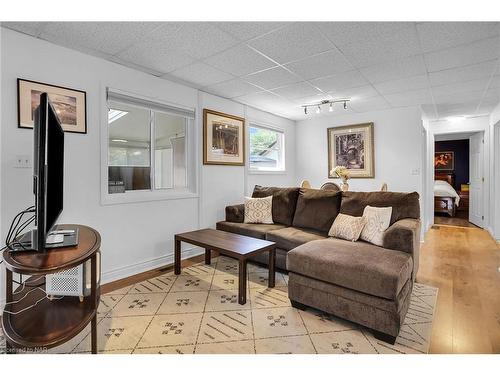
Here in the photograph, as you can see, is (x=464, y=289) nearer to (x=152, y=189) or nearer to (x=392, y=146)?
(x=392, y=146)

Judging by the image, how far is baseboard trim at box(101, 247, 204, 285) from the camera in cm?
276

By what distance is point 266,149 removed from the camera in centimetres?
521

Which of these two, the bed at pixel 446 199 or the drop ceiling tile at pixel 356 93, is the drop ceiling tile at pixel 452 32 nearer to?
the drop ceiling tile at pixel 356 93

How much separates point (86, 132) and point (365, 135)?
4250mm

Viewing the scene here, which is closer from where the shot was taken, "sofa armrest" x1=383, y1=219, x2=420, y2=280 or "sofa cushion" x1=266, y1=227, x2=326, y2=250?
"sofa armrest" x1=383, y1=219, x2=420, y2=280

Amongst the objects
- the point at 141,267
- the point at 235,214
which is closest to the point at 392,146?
the point at 235,214

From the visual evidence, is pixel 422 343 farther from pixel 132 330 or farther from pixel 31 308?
pixel 31 308

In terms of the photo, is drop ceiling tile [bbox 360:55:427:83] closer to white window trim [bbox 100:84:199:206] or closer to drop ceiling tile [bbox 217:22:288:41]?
Answer: drop ceiling tile [bbox 217:22:288:41]

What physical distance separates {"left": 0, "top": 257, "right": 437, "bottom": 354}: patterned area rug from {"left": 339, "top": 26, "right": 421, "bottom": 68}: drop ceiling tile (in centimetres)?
223

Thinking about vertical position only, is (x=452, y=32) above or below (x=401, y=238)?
above

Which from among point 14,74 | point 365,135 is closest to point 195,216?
point 14,74

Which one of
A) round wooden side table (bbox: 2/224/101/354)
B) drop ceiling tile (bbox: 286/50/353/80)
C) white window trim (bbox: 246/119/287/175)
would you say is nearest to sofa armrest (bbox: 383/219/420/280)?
→ drop ceiling tile (bbox: 286/50/353/80)

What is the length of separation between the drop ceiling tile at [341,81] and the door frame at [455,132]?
2854 mm

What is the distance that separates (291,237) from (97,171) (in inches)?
82.1
